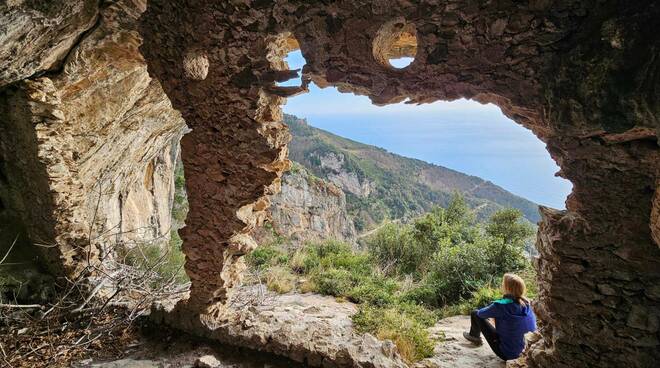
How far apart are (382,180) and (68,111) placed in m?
33.3

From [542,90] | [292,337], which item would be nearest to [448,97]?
[542,90]

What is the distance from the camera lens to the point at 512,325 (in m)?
3.79

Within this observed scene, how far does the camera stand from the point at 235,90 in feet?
11.6

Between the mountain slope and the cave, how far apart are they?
84.1 ft

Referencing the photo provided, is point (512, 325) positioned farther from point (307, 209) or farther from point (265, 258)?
point (307, 209)

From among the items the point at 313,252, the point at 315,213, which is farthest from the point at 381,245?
the point at 315,213

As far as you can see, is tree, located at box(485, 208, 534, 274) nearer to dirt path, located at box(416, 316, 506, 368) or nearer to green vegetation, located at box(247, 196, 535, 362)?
green vegetation, located at box(247, 196, 535, 362)

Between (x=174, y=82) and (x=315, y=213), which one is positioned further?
(x=315, y=213)

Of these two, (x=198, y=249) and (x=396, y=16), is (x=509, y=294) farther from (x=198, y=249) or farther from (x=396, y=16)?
(x=198, y=249)

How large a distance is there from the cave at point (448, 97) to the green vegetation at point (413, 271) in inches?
90.0

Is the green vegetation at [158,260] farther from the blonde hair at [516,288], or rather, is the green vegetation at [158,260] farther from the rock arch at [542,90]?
the blonde hair at [516,288]

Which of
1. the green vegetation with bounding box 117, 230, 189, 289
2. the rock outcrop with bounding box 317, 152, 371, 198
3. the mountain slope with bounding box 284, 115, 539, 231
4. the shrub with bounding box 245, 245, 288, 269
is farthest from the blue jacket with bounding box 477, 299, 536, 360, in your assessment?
the rock outcrop with bounding box 317, 152, 371, 198

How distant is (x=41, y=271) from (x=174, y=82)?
405 cm

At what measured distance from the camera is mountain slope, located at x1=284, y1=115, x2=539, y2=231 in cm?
3291
